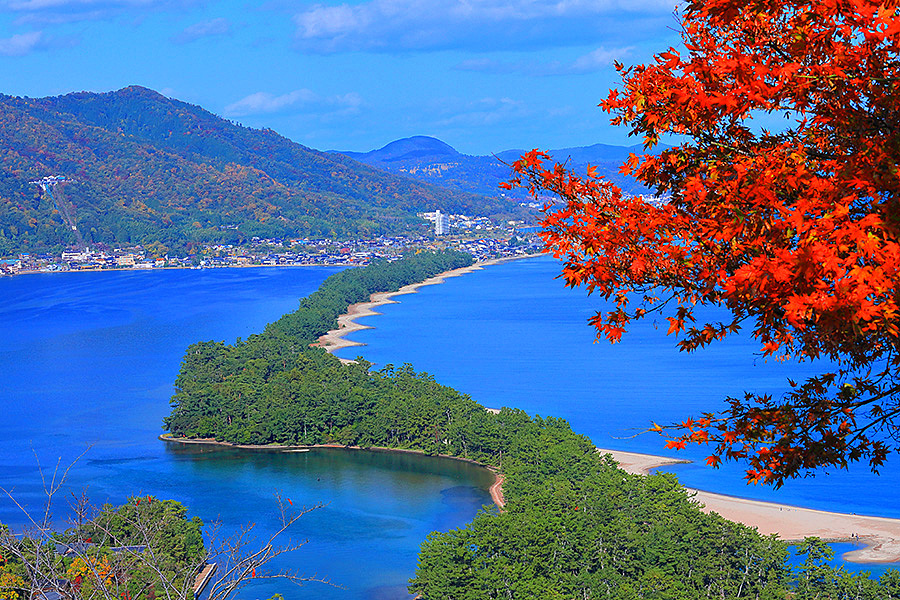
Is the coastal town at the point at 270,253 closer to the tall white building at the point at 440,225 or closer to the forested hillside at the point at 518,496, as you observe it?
the tall white building at the point at 440,225

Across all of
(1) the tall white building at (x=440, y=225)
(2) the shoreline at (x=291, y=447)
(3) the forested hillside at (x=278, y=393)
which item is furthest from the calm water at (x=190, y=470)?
(1) the tall white building at (x=440, y=225)

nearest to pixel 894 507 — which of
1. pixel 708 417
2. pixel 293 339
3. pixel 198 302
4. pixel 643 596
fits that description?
pixel 643 596

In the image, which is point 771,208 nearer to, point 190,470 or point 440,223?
point 190,470

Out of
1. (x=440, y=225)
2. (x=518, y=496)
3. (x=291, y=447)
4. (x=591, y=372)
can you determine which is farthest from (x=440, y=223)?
(x=518, y=496)

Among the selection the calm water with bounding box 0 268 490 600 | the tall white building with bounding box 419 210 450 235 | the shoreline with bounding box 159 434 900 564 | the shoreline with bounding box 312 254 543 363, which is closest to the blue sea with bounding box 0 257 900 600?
the calm water with bounding box 0 268 490 600

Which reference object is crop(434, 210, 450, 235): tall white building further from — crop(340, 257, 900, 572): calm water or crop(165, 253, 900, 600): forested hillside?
crop(165, 253, 900, 600): forested hillside

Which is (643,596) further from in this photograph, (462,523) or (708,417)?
(708,417)
